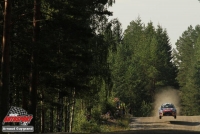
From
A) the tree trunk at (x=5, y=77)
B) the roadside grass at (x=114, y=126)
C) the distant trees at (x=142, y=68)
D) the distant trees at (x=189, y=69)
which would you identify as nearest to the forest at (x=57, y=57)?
the tree trunk at (x=5, y=77)

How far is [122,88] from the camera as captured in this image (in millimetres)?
83250

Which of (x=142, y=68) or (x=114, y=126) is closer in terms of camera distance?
(x=114, y=126)

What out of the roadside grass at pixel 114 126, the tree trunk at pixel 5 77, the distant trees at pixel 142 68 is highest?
the distant trees at pixel 142 68

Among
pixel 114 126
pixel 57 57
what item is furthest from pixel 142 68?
pixel 57 57

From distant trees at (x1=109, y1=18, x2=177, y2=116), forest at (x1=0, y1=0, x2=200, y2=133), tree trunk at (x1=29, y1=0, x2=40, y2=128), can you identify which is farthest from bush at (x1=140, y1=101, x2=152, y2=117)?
tree trunk at (x1=29, y1=0, x2=40, y2=128)

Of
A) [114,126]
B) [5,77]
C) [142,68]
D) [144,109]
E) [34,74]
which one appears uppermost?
[142,68]

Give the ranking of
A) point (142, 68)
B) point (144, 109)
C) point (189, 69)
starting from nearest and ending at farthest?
point (144, 109) < point (142, 68) < point (189, 69)

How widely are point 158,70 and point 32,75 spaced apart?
7447cm

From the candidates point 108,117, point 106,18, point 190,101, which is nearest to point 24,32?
point 106,18

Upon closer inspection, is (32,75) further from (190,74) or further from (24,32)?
(190,74)

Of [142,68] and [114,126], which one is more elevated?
[142,68]

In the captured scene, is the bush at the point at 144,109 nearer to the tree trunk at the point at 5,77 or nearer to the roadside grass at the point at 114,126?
the roadside grass at the point at 114,126

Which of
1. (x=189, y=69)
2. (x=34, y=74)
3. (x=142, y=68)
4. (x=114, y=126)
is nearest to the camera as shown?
(x=34, y=74)

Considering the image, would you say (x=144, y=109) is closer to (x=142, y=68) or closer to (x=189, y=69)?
(x=142, y=68)
